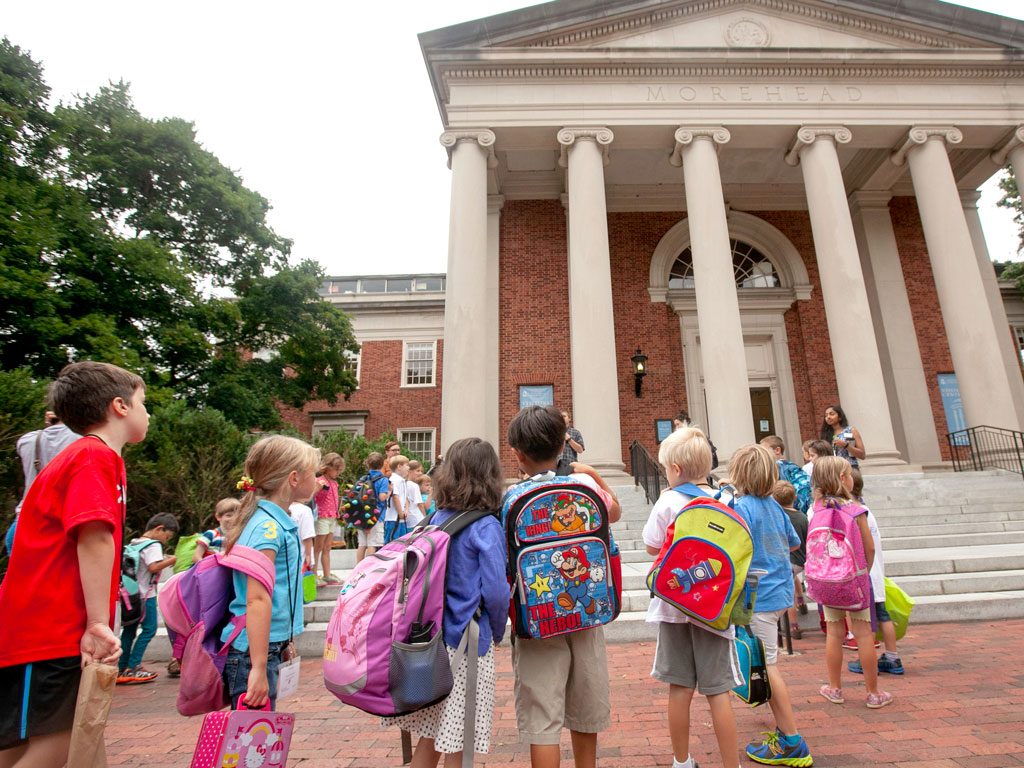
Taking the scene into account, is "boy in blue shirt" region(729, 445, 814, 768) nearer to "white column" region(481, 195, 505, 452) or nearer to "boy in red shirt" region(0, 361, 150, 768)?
"boy in red shirt" region(0, 361, 150, 768)

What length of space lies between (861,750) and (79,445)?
405 cm

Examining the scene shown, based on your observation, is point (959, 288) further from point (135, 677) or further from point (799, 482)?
point (135, 677)

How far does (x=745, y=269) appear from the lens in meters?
18.2

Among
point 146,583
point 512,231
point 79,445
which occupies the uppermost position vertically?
point 512,231

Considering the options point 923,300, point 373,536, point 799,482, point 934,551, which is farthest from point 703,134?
point 373,536

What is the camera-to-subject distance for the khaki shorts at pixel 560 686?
2287mm

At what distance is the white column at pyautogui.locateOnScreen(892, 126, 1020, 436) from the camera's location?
41.2ft

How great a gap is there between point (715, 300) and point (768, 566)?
1036 centimetres

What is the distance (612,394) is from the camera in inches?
481

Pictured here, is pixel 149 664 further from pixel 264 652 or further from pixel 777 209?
Answer: pixel 777 209

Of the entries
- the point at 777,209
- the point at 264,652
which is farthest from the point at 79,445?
the point at 777,209

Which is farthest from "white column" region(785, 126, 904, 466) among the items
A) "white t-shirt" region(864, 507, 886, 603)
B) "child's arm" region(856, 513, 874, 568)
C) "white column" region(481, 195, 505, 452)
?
"child's arm" region(856, 513, 874, 568)

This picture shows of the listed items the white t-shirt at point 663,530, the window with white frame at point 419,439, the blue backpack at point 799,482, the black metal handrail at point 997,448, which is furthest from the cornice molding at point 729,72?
the window with white frame at point 419,439

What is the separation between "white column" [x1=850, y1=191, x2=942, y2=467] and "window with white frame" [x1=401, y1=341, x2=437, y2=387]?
56.8ft
